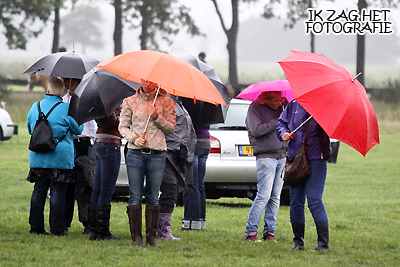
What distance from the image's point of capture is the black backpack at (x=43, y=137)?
6441 millimetres

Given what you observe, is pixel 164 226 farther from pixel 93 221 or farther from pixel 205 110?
pixel 205 110

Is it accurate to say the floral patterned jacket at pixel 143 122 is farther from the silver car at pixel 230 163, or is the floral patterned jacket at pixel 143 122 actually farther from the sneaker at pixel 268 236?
the silver car at pixel 230 163

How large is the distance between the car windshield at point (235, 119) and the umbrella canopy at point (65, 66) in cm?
287

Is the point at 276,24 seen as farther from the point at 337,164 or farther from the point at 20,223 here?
the point at 20,223

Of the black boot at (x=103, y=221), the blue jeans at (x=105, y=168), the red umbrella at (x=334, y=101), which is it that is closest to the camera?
the red umbrella at (x=334, y=101)

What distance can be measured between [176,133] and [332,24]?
19.6 meters

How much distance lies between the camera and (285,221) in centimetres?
834

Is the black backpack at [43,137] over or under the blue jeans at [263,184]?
over

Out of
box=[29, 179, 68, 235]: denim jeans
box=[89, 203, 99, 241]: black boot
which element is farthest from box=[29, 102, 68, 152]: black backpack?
box=[89, 203, 99, 241]: black boot

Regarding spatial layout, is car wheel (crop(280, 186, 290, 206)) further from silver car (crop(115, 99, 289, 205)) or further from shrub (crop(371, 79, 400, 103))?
shrub (crop(371, 79, 400, 103))

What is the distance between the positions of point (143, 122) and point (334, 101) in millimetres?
1848

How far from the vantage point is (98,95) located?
19.7ft

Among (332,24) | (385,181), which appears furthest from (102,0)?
(385,181)

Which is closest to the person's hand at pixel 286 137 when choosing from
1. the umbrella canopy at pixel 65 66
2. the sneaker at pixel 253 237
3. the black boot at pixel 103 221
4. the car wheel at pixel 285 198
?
the sneaker at pixel 253 237
